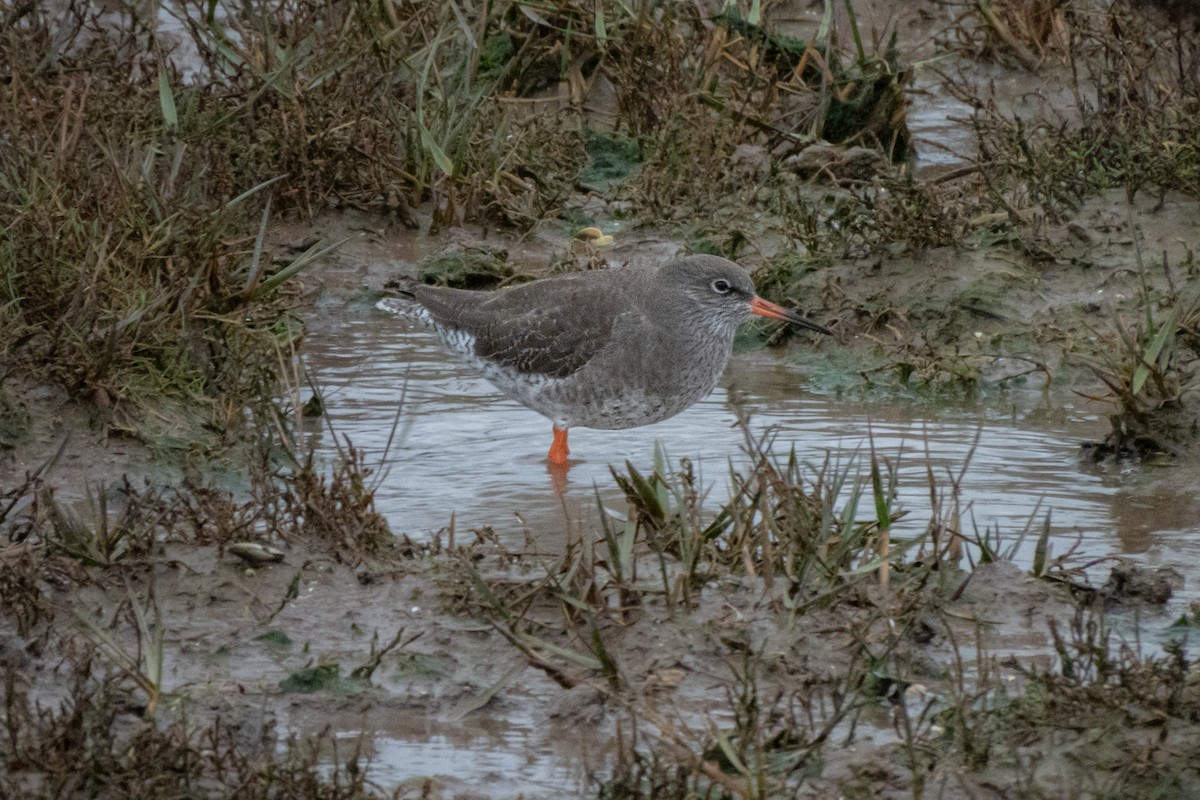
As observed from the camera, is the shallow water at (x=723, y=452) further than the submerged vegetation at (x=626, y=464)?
Yes

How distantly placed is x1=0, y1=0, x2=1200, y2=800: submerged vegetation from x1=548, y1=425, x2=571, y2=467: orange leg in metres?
0.65

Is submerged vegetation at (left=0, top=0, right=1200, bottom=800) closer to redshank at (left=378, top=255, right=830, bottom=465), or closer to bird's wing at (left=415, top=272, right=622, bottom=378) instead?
redshank at (left=378, top=255, right=830, bottom=465)

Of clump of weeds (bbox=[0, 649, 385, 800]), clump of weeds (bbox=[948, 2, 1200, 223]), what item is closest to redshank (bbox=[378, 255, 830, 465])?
clump of weeds (bbox=[948, 2, 1200, 223])

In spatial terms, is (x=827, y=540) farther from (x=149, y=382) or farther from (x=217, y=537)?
(x=149, y=382)

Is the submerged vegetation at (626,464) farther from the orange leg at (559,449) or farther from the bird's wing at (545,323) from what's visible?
the bird's wing at (545,323)

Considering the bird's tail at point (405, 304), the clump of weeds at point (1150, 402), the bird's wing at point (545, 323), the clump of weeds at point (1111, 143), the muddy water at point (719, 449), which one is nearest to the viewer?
the muddy water at point (719, 449)

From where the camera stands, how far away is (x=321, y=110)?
8.45 m

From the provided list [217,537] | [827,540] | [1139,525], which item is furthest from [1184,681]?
[217,537]

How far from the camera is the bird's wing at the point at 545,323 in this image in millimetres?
7145

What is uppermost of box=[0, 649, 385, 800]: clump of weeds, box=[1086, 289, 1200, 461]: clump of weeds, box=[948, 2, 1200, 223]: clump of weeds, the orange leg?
box=[948, 2, 1200, 223]: clump of weeds

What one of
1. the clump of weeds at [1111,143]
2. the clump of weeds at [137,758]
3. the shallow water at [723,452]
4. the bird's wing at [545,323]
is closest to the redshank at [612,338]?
the bird's wing at [545,323]

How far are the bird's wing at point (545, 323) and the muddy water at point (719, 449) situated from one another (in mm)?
414

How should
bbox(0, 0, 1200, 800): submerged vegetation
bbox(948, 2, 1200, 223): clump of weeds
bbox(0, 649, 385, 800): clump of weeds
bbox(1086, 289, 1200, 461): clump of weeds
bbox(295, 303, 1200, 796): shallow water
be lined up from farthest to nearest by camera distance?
bbox(948, 2, 1200, 223): clump of weeds
bbox(1086, 289, 1200, 461): clump of weeds
bbox(295, 303, 1200, 796): shallow water
bbox(0, 0, 1200, 800): submerged vegetation
bbox(0, 649, 385, 800): clump of weeds

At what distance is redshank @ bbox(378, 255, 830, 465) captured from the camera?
277 inches
